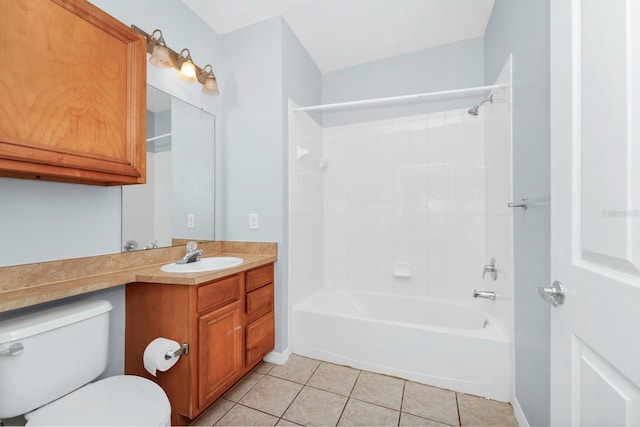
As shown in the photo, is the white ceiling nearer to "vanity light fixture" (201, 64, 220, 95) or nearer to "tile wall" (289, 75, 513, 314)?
"vanity light fixture" (201, 64, 220, 95)


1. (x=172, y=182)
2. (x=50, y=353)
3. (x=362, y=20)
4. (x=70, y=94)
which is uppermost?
(x=362, y=20)

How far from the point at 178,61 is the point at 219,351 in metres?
1.92

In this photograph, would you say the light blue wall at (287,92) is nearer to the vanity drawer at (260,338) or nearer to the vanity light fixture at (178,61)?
the vanity drawer at (260,338)

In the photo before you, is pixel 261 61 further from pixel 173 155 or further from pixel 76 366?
pixel 76 366

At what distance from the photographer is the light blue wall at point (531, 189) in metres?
1.12

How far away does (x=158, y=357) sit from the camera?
1.20 metres

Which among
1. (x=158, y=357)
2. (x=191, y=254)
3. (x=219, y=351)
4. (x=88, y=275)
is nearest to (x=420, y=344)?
(x=219, y=351)

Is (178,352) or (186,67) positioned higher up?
(186,67)

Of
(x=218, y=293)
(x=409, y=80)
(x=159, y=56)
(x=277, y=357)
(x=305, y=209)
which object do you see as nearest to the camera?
(x=218, y=293)

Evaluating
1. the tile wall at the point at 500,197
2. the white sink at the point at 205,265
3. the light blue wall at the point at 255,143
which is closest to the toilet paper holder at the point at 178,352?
the white sink at the point at 205,265

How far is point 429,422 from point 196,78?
8.64ft

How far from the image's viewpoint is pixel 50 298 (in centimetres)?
101

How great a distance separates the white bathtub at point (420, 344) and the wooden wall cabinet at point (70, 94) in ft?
5.25

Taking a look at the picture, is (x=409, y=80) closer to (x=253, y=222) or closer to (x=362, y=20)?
(x=362, y=20)
